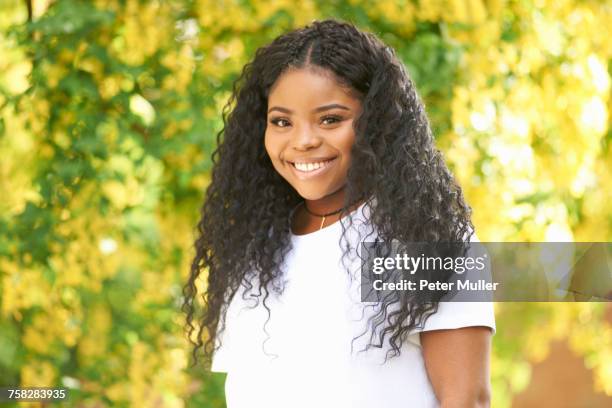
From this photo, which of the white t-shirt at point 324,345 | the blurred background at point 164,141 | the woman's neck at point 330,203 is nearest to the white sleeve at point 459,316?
the white t-shirt at point 324,345

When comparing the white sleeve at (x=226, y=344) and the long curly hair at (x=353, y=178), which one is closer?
the long curly hair at (x=353, y=178)

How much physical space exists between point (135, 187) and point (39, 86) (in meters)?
0.40

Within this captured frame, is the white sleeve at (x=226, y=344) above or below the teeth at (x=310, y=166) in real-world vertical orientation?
below

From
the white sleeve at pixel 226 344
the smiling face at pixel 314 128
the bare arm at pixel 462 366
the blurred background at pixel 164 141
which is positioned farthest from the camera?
the blurred background at pixel 164 141

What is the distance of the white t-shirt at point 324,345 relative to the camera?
1.50 m

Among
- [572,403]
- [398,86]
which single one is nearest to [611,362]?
[398,86]

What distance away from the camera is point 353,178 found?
1.58 meters

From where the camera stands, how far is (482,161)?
10.1 feet

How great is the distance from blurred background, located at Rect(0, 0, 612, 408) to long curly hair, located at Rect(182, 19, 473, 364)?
3.51 feet

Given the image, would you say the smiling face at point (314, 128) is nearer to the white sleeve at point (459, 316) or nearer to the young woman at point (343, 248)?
the young woman at point (343, 248)

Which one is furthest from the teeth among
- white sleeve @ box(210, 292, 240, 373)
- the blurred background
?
the blurred background

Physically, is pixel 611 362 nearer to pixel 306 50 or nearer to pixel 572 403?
pixel 306 50

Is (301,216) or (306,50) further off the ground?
(306,50)

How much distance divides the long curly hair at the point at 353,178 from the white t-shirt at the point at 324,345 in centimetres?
2
